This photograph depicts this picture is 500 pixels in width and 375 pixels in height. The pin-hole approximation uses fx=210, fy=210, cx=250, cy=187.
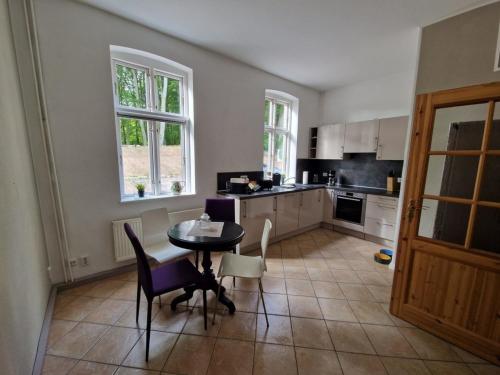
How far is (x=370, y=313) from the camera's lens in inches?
78.4

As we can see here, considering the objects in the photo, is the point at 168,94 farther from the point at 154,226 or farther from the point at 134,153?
the point at 154,226

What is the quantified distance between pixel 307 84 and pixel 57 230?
4611mm

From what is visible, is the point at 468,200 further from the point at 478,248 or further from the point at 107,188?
the point at 107,188

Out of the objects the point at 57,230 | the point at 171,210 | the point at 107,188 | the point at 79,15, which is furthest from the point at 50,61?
the point at 171,210

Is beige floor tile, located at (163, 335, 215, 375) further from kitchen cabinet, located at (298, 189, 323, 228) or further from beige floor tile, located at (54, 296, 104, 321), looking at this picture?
kitchen cabinet, located at (298, 189, 323, 228)

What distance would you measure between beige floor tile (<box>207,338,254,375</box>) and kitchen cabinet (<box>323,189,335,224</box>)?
10.2 ft

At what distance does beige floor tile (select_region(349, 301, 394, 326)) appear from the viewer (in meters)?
1.90

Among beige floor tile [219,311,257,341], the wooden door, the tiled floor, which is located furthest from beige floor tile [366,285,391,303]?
beige floor tile [219,311,257,341]

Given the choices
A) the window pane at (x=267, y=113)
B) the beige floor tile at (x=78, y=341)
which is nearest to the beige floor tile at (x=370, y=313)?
the beige floor tile at (x=78, y=341)

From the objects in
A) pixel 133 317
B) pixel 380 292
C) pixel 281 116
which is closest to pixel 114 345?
pixel 133 317

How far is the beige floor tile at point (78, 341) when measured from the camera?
152cm

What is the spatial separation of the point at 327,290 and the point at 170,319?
1632 millimetres

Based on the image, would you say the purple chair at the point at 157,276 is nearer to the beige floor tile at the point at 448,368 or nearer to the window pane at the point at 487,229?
the beige floor tile at the point at 448,368

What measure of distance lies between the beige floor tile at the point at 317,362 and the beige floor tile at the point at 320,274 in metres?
1.02
